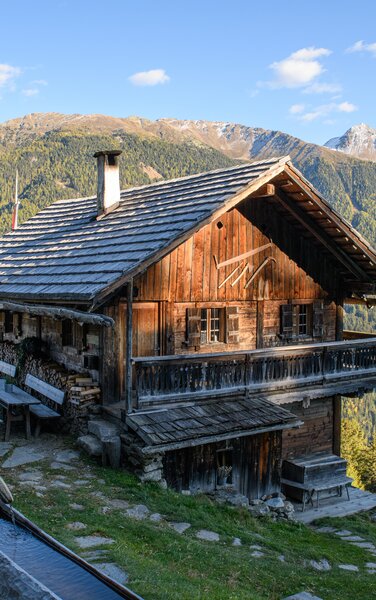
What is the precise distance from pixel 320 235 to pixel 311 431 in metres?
5.20

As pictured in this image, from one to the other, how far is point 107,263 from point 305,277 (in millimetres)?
6396

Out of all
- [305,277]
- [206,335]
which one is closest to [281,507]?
[206,335]

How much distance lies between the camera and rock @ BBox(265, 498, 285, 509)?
12.0 metres

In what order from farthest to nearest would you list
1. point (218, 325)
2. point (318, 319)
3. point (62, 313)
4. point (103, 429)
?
point (318, 319)
point (218, 325)
point (62, 313)
point (103, 429)

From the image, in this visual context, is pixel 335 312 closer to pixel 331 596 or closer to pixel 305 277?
pixel 305 277

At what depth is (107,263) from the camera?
12.1 metres

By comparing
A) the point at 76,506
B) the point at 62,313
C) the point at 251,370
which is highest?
the point at 62,313

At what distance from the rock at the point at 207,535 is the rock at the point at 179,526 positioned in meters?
0.20

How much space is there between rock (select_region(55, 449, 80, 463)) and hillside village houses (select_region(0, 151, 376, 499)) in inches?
14.0

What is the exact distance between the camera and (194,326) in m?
13.9

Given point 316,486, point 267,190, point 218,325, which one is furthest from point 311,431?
point 267,190

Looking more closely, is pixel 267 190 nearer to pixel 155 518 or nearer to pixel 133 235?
pixel 133 235

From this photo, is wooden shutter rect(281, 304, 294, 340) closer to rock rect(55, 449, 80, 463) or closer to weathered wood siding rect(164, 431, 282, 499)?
weathered wood siding rect(164, 431, 282, 499)

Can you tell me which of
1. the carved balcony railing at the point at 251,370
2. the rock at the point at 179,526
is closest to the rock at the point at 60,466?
the carved balcony railing at the point at 251,370
